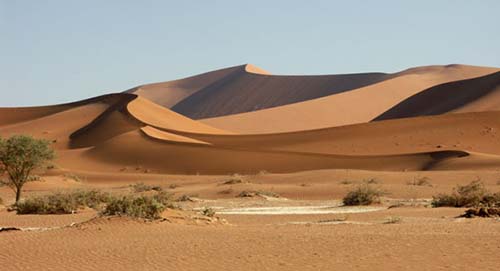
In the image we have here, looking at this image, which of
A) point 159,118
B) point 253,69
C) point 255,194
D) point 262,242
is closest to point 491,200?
point 255,194

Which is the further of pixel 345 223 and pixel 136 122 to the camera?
pixel 136 122

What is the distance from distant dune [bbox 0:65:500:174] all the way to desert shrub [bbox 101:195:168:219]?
28719 mm

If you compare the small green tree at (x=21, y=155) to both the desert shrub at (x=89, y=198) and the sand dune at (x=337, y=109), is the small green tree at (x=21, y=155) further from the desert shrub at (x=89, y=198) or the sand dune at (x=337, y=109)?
the sand dune at (x=337, y=109)

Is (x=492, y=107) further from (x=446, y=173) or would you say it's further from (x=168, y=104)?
(x=168, y=104)

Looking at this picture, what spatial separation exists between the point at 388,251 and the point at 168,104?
171203 mm

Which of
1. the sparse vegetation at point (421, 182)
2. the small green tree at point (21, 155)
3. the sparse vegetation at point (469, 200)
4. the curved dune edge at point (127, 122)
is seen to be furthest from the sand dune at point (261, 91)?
the sparse vegetation at point (469, 200)

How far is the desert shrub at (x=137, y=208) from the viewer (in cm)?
1828

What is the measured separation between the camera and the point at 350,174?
135ft

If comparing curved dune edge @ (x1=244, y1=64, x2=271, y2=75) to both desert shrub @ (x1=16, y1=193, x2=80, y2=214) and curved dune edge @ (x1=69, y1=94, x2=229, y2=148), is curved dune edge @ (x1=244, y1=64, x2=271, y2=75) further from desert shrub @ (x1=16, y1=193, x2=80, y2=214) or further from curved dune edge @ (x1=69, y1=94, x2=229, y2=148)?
desert shrub @ (x1=16, y1=193, x2=80, y2=214)

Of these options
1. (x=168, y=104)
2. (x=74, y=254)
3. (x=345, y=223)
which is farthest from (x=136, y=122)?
(x=168, y=104)

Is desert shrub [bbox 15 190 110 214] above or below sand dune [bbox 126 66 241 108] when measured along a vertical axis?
below

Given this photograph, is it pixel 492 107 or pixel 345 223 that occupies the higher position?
pixel 492 107

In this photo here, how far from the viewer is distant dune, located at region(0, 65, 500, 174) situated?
5084 cm

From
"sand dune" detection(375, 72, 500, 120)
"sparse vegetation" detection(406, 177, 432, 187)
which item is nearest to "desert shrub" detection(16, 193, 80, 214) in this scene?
"sparse vegetation" detection(406, 177, 432, 187)
